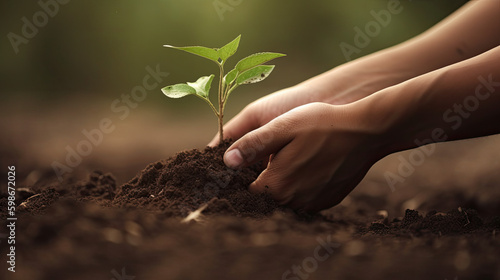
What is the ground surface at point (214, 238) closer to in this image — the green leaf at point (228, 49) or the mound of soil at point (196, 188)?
the mound of soil at point (196, 188)

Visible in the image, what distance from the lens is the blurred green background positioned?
3617mm

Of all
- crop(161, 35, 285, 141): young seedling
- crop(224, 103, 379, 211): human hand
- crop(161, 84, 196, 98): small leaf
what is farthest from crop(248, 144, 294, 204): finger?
crop(161, 84, 196, 98): small leaf

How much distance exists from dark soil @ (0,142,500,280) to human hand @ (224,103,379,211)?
7cm

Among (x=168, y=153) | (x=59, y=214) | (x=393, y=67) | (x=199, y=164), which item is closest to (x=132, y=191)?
(x=199, y=164)

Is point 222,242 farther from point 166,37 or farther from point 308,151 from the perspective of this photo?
point 166,37

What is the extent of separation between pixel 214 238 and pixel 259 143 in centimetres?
37

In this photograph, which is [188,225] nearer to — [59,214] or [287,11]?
[59,214]

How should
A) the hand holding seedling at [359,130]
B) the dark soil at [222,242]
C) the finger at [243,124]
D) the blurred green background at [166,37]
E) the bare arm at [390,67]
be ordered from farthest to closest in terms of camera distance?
the blurred green background at [166,37] < the finger at [243,124] < the bare arm at [390,67] < the hand holding seedling at [359,130] < the dark soil at [222,242]

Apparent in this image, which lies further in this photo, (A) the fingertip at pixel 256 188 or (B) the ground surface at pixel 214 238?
(A) the fingertip at pixel 256 188

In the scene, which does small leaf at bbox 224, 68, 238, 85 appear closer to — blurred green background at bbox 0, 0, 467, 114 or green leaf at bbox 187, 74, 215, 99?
green leaf at bbox 187, 74, 215, 99

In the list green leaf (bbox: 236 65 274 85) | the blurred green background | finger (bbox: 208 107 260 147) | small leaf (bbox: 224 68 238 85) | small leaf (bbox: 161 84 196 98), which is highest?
the blurred green background

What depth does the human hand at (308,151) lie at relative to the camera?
1.02m

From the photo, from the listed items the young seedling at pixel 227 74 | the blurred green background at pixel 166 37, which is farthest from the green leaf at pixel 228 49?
the blurred green background at pixel 166 37

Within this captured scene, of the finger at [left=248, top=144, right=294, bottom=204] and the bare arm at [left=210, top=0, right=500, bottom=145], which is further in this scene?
the bare arm at [left=210, top=0, right=500, bottom=145]
